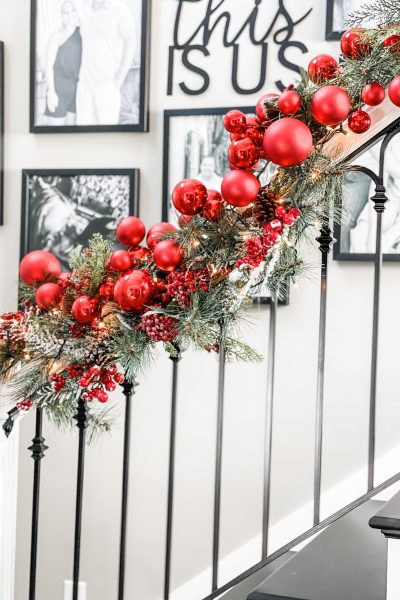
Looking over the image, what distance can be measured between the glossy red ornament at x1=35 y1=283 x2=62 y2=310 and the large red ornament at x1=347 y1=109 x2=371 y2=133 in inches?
24.2

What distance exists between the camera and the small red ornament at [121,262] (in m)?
1.41

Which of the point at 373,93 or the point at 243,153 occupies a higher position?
the point at 373,93

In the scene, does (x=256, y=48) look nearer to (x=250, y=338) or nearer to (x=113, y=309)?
(x=250, y=338)

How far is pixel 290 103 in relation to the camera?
1.31 m

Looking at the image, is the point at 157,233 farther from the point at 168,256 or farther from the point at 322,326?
the point at 322,326

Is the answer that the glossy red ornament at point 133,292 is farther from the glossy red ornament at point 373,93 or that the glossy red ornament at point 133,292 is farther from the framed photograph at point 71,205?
the framed photograph at point 71,205

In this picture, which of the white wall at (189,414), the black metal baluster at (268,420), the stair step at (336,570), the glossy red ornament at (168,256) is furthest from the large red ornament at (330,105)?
the white wall at (189,414)

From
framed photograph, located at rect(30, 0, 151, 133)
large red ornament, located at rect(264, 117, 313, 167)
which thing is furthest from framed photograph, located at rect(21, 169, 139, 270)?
large red ornament, located at rect(264, 117, 313, 167)

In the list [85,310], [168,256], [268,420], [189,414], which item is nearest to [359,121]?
[168,256]

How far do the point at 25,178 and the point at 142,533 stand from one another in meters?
1.32

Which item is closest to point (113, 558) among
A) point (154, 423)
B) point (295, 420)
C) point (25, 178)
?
point (154, 423)

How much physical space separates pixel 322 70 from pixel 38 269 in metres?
0.65

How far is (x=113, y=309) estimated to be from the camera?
4.46 feet

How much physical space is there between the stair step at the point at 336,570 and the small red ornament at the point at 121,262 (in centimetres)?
62
